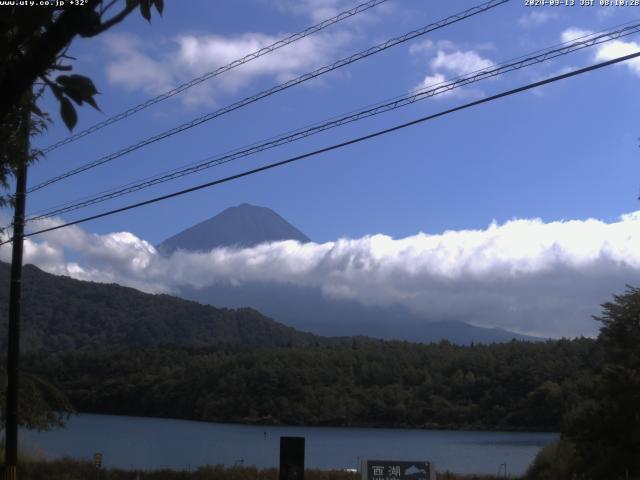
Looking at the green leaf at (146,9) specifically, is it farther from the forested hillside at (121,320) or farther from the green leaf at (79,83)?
the forested hillside at (121,320)

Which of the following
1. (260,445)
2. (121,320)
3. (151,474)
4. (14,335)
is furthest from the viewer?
(121,320)

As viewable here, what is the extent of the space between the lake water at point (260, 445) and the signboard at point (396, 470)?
15.7 metres

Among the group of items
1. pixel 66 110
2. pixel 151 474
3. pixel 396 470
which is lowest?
pixel 151 474

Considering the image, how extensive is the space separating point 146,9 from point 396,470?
9.96 metres

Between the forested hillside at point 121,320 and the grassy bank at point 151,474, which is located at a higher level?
the forested hillside at point 121,320

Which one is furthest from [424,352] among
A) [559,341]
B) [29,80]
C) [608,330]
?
[29,80]

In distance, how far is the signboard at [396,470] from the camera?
493 inches

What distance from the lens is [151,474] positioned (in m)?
22.7

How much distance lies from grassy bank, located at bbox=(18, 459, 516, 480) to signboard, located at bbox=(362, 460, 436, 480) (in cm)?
952

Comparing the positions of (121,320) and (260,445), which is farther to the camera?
(121,320)

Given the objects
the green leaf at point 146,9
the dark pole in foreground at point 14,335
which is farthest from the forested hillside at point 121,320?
the green leaf at point 146,9

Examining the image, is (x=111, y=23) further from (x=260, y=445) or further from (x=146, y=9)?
(x=260, y=445)

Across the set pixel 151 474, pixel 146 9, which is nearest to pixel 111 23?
pixel 146 9

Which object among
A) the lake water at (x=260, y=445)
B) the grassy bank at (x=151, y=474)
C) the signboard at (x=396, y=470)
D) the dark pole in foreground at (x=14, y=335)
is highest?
the dark pole in foreground at (x=14, y=335)
